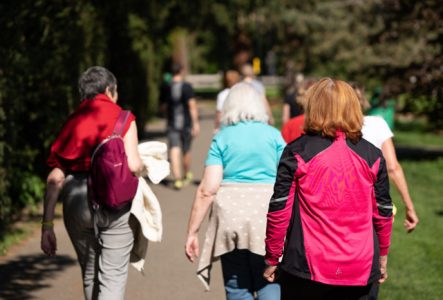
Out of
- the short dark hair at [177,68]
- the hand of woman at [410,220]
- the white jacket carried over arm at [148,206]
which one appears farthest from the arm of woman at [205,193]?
the short dark hair at [177,68]

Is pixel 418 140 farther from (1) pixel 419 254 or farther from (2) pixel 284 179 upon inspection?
(2) pixel 284 179

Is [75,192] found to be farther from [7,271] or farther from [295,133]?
[7,271]

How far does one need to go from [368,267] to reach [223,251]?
4.24 ft

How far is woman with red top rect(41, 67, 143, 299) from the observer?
197 inches

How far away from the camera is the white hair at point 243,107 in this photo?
205 inches

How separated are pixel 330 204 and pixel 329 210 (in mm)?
28

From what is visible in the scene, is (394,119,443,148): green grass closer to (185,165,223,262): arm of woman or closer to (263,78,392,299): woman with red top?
(185,165,223,262): arm of woman

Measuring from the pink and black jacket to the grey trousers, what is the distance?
131 cm

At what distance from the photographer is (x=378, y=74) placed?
1991 centimetres

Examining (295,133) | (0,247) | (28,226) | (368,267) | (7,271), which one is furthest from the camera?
(28,226)

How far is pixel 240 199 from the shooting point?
507 cm

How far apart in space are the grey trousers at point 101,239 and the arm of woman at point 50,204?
5cm

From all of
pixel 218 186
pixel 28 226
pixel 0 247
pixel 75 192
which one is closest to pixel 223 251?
pixel 218 186

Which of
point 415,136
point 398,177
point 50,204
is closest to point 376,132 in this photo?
point 398,177
